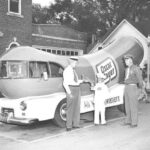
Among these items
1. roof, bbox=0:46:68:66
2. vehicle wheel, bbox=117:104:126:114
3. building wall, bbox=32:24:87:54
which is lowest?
vehicle wheel, bbox=117:104:126:114

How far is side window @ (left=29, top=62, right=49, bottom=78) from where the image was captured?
9.80 m

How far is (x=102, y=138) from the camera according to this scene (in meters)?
8.00

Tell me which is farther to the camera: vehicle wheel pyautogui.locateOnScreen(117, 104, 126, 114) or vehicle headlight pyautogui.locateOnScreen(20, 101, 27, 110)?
vehicle wheel pyautogui.locateOnScreen(117, 104, 126, 114)

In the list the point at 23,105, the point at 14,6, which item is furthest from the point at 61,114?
the point at 14,6

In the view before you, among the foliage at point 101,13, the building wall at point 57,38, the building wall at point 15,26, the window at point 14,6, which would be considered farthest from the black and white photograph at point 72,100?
the foliage at point 101,13

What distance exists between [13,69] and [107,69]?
320 centimetres

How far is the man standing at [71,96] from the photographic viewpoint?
898cm

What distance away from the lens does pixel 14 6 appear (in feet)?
60.7

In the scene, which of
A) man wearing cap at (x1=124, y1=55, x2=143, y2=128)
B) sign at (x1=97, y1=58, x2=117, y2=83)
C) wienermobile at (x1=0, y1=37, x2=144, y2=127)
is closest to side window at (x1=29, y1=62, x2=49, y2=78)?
wienermobile at (x1=0, y1=37, x2=144, y2=127)

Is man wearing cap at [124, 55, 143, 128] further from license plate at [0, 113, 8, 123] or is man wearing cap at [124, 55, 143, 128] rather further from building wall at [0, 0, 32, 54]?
building wall at [0, 0, 32, 54]

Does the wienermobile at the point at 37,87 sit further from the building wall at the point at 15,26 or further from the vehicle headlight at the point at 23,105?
the building wall at the point at 15,26

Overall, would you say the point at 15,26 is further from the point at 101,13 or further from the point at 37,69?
the point at 101,13

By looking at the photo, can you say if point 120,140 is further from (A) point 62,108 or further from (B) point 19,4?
(B) point 19,4

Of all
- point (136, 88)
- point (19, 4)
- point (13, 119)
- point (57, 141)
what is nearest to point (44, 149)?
point (57, 141)
